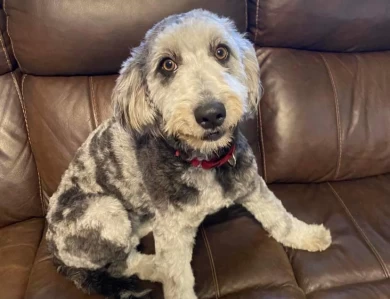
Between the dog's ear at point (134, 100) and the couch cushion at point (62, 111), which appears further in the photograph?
the couch cushion at point (62, 111)

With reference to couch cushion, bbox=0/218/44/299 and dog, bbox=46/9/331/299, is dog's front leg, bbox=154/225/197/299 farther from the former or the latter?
couch cushion, bbox=0/218/44/299

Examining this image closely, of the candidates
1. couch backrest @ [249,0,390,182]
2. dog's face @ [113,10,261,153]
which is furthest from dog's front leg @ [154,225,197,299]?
couch backrest @ [249,0,390,182]

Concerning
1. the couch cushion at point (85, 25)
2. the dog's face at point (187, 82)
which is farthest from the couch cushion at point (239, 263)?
the couch cushion at point (85, 25)

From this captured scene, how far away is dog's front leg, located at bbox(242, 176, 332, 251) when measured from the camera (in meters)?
1.60

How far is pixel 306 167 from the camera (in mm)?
1889

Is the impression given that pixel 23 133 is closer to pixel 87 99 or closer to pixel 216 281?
pixel 87 99

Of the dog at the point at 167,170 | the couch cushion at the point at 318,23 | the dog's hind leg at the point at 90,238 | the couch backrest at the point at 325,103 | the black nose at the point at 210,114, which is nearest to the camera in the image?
the black nose at the point at 210,114

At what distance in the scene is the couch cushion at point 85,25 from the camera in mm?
1636

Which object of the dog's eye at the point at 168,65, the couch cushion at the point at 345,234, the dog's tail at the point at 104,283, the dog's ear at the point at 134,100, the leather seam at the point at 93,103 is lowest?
the couch cushion at the point at 345,234

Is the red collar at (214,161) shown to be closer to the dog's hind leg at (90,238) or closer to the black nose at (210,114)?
the black nose at (210,114)

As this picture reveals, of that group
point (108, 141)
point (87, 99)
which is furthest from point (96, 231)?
point (87, 99)

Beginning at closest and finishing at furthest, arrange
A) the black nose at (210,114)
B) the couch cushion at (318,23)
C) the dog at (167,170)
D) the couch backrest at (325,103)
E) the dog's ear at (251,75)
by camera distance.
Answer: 1. the black nose at (210,114)
2. the dog at (167,170)
3. the dog's ear at (251,75)
4. the couch cushion at (318,23)
5. the couch backrest at (325,103)

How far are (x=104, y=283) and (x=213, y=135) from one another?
69 centimetres

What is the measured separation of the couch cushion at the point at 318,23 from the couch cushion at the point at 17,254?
1315 mm
